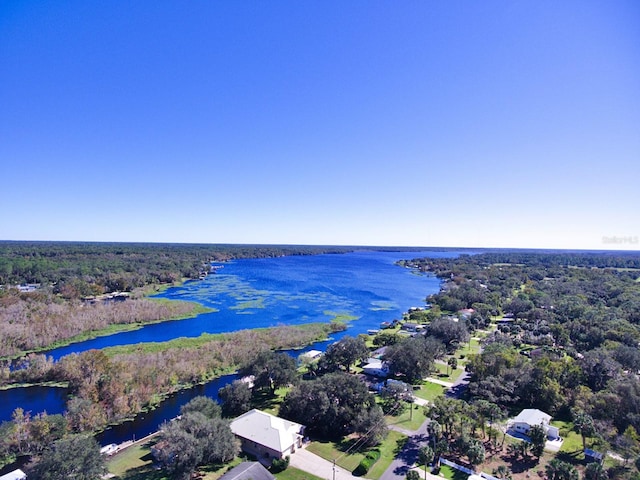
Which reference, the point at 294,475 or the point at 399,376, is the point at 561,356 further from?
the point at 294,475

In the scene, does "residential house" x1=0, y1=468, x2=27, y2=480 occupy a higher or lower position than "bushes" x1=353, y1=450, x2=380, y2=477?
higher

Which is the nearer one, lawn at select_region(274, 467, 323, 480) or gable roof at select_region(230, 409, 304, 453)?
lawn at select_region(274, 467, 323, 480)

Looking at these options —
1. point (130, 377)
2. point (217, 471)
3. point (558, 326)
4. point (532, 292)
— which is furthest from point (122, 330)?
point (532, 292)

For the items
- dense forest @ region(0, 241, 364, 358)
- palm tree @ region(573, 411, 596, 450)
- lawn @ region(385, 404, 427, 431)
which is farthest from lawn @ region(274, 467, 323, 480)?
dense forest @ region(0, 241, 364, 358)

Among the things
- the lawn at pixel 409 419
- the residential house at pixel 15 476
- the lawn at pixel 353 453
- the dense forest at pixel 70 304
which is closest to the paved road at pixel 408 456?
the lawn at pixel 353 453

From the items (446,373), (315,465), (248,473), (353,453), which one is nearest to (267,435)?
(315,465)

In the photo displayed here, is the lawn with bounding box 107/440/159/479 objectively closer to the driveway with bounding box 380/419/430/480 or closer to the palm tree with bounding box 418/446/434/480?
the driveway with bounding box 380/419/430/480
